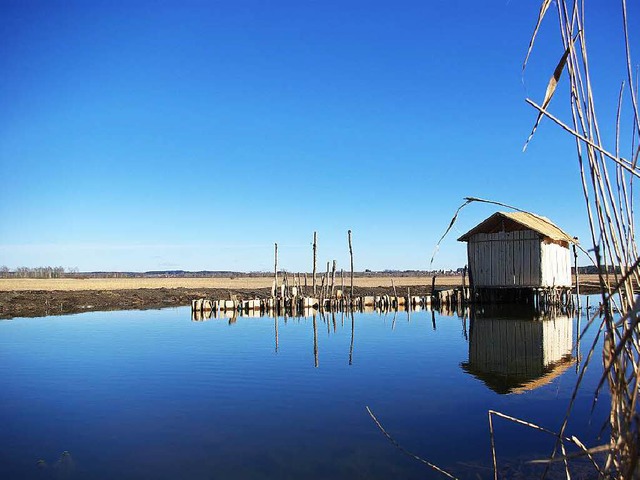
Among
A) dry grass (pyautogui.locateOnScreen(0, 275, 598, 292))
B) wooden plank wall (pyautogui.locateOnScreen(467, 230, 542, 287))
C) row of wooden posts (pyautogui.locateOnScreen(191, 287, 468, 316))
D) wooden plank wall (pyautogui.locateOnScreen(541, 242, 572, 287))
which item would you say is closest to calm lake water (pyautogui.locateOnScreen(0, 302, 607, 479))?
wooden plank wall (pyautogui.locateOnScreen(467, 230, 542, 287))

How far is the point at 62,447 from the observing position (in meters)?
8.66

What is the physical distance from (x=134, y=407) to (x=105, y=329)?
13990 millimetres

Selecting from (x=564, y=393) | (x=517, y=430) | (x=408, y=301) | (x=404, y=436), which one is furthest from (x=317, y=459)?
(x=408, y=301)

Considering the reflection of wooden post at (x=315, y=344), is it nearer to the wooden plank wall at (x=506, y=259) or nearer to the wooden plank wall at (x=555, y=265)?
the wooden plank wall at (x=506, y=259)

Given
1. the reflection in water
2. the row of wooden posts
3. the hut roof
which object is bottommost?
the reflection in water

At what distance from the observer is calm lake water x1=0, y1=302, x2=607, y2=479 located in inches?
311

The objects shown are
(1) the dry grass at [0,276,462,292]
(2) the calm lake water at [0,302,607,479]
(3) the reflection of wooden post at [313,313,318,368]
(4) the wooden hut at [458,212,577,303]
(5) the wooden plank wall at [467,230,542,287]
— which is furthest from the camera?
(1) the dry grass at [0,276,462,292]

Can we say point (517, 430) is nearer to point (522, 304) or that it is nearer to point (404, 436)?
point (404, 436)

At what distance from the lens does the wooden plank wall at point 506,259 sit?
2881 cm

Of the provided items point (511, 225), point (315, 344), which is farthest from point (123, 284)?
point (315, 344)

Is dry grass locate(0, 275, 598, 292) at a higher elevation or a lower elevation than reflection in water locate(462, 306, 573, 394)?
higher

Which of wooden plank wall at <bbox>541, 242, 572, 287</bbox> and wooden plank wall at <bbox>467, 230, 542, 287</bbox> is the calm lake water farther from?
wooden plank wall at <bbox>541, 242, 572, 287</bbox>

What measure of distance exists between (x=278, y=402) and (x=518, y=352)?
8694mm

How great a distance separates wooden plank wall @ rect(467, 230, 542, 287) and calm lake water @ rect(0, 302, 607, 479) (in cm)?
770
